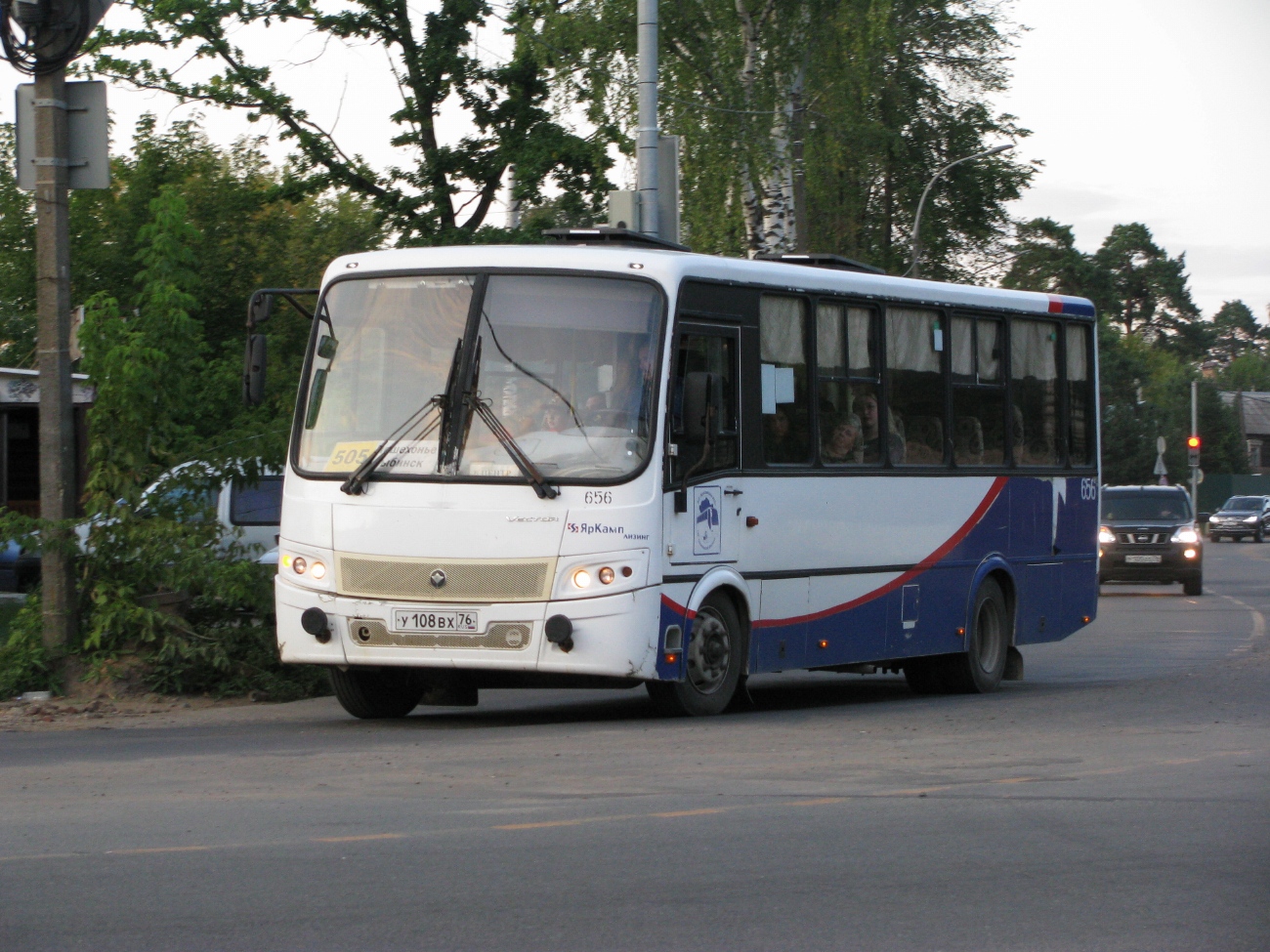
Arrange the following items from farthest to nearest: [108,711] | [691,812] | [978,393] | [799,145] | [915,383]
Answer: [799,145]
[978,393]
[915,383]
[108,711]
[691,812]

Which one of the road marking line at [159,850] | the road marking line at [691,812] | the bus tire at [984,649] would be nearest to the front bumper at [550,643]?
the road marking line at [691,812]

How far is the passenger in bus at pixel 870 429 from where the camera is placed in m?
13.6

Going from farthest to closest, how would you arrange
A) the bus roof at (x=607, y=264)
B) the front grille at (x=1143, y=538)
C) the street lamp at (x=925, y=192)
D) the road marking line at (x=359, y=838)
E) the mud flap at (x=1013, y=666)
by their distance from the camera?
the street lamp at (x=925, y=192)
the front grille at (x=1143, y=538)
the mud flap at (x=1013, y=666)
the bus roof at (x=607, y=264)
the road marking line at (x=359, y=838)

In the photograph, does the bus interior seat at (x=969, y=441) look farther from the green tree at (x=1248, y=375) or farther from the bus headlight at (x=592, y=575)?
the green tree at (x=1248, y=375)

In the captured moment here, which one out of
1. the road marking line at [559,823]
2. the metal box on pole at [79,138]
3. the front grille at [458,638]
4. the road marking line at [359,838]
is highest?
the metal box on pole at [79,138]

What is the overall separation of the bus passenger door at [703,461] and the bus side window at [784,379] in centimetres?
36

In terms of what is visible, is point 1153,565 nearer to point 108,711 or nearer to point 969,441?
point 969,441

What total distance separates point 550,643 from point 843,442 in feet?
10.9

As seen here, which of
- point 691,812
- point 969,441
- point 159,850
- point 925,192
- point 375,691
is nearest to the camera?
point 159,850

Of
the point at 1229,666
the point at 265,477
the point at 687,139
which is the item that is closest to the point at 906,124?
the point at 687,139

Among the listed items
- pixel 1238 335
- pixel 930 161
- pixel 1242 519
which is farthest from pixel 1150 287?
pixel 930 161

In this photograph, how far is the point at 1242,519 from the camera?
71.6m

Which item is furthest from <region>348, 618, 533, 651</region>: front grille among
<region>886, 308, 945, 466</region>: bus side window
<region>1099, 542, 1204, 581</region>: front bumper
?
<region>1099, 542, 1204, 581</region>: front bumper

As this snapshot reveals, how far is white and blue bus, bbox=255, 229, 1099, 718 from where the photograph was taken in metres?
11.0
